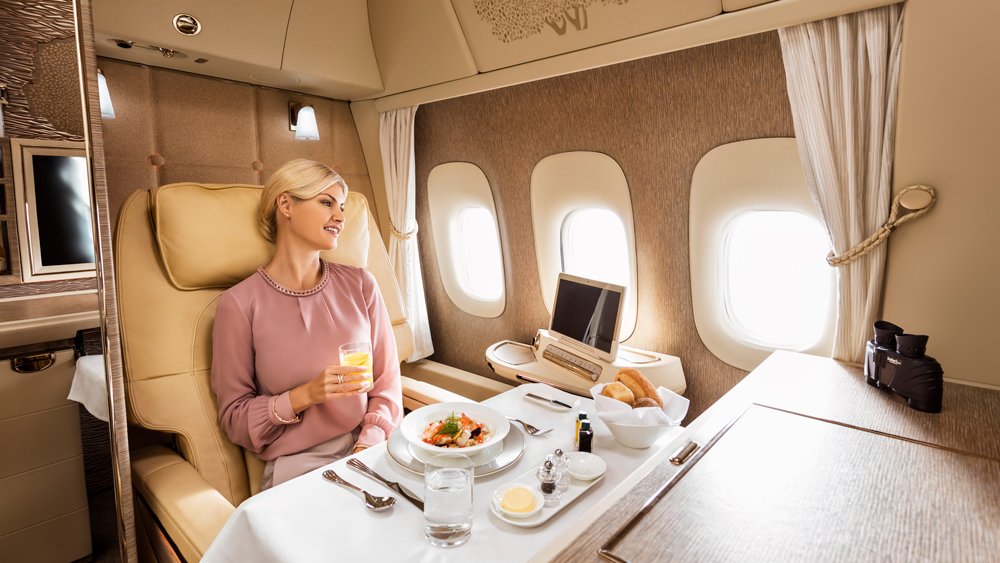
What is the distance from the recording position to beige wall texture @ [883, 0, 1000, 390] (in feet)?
4.98

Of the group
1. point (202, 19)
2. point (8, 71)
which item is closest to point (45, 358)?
point (8, 71)

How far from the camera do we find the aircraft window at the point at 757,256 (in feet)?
7.08

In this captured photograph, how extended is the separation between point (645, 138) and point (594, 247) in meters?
0.84

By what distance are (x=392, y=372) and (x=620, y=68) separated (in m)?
1.88

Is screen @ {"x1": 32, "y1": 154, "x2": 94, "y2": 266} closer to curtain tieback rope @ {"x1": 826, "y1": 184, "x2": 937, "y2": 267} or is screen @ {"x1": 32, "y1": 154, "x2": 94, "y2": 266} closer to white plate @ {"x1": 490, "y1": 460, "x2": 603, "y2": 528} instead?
white plate @ {"x1": 490, "y1": 460, "x2": 603, "y2": 528}

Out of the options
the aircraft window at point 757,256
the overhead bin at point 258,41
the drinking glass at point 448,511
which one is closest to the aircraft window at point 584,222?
the aircraft window at point 757,256

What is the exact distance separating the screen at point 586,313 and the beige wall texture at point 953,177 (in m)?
1.14

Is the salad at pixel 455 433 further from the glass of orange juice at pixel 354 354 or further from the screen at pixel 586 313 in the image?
the screen at pixel 586 313

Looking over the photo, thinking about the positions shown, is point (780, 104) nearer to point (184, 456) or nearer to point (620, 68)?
point (620, 68)

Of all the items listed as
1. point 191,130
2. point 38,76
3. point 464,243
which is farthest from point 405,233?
point 38,76

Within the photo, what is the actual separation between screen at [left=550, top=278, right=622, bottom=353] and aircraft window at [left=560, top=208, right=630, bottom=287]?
0.42 metres

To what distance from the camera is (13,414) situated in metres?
1.75

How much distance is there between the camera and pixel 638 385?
181 centimetres

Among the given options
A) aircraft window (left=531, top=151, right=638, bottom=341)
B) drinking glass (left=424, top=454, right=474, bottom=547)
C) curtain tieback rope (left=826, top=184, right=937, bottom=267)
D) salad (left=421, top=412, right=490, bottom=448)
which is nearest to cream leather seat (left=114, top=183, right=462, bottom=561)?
salad (left=421, top=412, right=490, bottom=448)
